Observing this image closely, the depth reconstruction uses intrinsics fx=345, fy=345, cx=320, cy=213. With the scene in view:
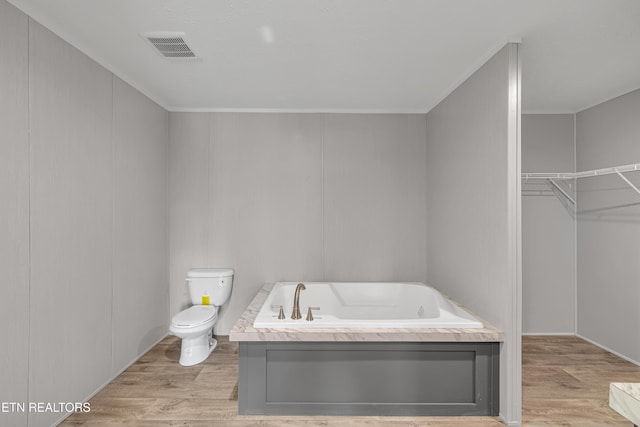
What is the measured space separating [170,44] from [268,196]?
1.63 m

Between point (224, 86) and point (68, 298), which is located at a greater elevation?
point (224, 86)

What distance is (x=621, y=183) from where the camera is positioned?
9.84 feet

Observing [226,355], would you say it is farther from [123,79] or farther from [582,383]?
[582,383]

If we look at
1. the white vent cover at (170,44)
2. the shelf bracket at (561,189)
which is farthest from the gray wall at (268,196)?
the shelf bracket at (561,189)

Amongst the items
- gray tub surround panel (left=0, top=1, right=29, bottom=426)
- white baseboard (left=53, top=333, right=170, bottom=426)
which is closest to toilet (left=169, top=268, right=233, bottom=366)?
white baseboard (left=53, top=333, right=170, bottom=426)

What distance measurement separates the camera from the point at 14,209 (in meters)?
1.70

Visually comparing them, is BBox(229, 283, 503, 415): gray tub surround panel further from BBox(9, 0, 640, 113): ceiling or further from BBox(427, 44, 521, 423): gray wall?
BBox(9, 0, 640, 113): ceiling

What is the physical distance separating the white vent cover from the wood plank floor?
7.48 feet

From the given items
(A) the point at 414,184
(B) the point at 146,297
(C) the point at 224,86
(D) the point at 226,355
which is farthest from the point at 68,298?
(A) the point at 414,184

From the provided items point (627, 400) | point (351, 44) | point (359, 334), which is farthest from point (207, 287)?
point (627, 400)

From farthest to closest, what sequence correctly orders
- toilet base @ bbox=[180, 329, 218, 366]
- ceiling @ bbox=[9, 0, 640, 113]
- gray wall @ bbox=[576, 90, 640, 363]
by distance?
1. gray wall @ bbox=[576, 90, 640, 363]
2. toilet base @ bbox=[180, 329, 218, 366]
3. ceiling @ bbox=[9, 0, 640, 113]

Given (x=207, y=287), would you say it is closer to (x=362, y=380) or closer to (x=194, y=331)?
(x=194, y=331)

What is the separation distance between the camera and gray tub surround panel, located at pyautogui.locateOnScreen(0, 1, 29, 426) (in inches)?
64.4

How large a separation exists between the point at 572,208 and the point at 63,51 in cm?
442
